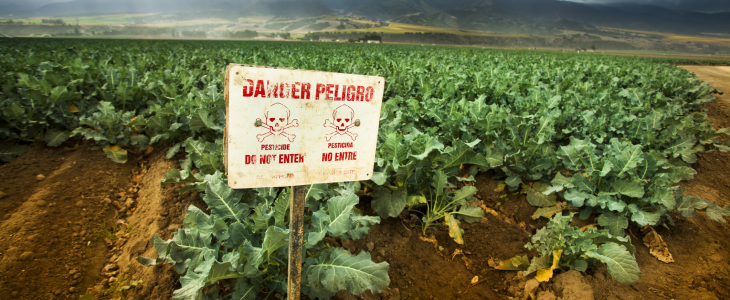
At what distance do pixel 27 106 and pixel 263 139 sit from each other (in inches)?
206

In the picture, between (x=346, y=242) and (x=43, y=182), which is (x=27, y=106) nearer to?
(x=43, y=182)

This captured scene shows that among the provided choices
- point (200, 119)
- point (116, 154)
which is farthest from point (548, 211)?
point (116, 154)

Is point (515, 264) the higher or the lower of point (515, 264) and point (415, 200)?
the lower

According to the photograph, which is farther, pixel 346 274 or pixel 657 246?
pixel 657 246

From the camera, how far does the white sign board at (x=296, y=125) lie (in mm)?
1372

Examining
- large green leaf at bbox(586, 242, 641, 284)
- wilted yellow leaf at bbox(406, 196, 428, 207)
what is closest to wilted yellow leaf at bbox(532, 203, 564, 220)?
large green leaf at bbox(586, 242, 641, 284)

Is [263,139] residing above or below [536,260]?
above

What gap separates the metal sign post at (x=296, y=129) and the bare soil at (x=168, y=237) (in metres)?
1.05

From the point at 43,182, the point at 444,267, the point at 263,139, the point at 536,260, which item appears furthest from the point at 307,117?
the point at 43,182

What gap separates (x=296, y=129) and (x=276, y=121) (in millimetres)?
99

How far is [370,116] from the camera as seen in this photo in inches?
65.6

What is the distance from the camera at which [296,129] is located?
1.50 m

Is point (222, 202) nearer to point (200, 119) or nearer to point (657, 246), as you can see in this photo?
point (200, 119)

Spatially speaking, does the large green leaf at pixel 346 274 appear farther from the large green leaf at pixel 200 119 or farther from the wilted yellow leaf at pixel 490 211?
the large green leaf at pixel 200 119
